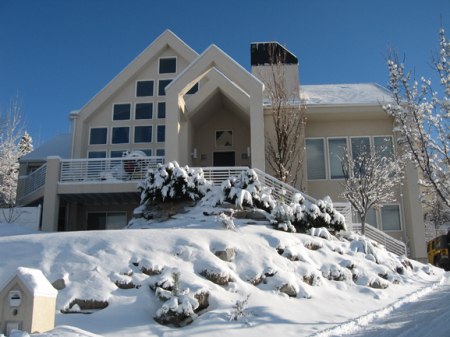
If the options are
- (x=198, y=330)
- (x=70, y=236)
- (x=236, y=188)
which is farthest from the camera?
(x=236, y=188)

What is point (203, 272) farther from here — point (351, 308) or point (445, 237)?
point (445, 237)

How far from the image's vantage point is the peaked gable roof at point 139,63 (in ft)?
61.2

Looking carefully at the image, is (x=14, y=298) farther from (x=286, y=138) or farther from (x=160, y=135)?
(x=160, y=135)

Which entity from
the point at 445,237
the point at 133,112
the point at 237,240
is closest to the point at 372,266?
the point at 237,240

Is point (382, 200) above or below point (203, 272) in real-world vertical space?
above

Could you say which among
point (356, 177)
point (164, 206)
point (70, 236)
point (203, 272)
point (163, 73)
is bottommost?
point (203, 272)

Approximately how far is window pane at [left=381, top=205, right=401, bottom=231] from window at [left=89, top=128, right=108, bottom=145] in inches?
503

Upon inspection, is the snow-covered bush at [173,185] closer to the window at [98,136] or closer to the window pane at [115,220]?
the window pane at [115,220]

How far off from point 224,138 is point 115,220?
238 inches

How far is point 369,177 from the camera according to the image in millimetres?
15250

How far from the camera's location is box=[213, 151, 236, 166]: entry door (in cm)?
1819

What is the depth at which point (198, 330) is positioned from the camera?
6.32 m

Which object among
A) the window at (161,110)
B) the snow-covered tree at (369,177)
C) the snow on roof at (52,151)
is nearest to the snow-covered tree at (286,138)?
the snow-covered tree at (369,177)

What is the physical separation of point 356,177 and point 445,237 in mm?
5144
